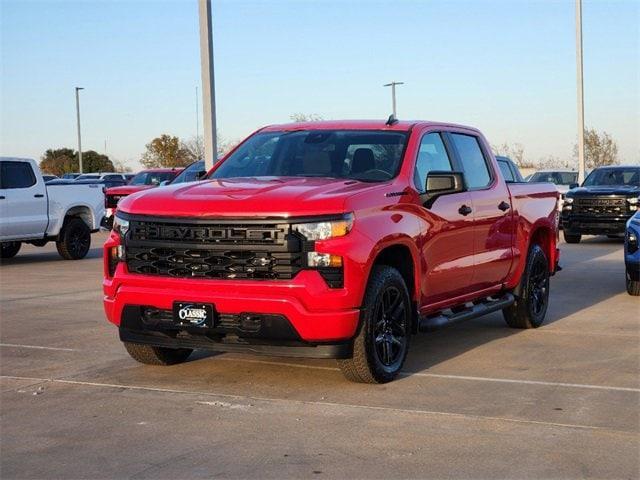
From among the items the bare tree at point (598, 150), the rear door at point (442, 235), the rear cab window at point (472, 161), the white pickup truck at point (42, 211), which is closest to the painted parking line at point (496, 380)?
the rear door at point (442, 235)

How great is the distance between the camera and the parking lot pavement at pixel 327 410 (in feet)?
17.4

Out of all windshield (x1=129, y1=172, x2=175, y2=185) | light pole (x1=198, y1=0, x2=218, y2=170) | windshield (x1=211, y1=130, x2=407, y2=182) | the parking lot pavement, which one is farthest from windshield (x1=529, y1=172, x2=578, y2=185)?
windshield (x1=211, y1=130, x2=407, y2=182)

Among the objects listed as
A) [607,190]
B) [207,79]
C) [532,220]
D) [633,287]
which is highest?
[207,79]

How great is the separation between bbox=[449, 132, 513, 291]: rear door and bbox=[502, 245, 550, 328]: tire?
44 centimetres

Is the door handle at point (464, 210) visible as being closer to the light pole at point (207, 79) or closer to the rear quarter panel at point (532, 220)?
the rear quarter panel at point (532, 220)

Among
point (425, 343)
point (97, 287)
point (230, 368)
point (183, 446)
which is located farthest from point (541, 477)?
point (97, 287)

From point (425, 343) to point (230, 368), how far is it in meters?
2.06

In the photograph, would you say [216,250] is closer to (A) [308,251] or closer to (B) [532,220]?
(A) [308,251]

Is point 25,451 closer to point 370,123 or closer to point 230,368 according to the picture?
point 230,368

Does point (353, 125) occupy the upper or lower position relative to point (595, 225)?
upper

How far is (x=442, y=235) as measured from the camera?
802 cm

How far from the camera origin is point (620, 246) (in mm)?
20766

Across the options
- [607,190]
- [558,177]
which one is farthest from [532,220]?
[558,177]

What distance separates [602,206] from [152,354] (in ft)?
48.4
